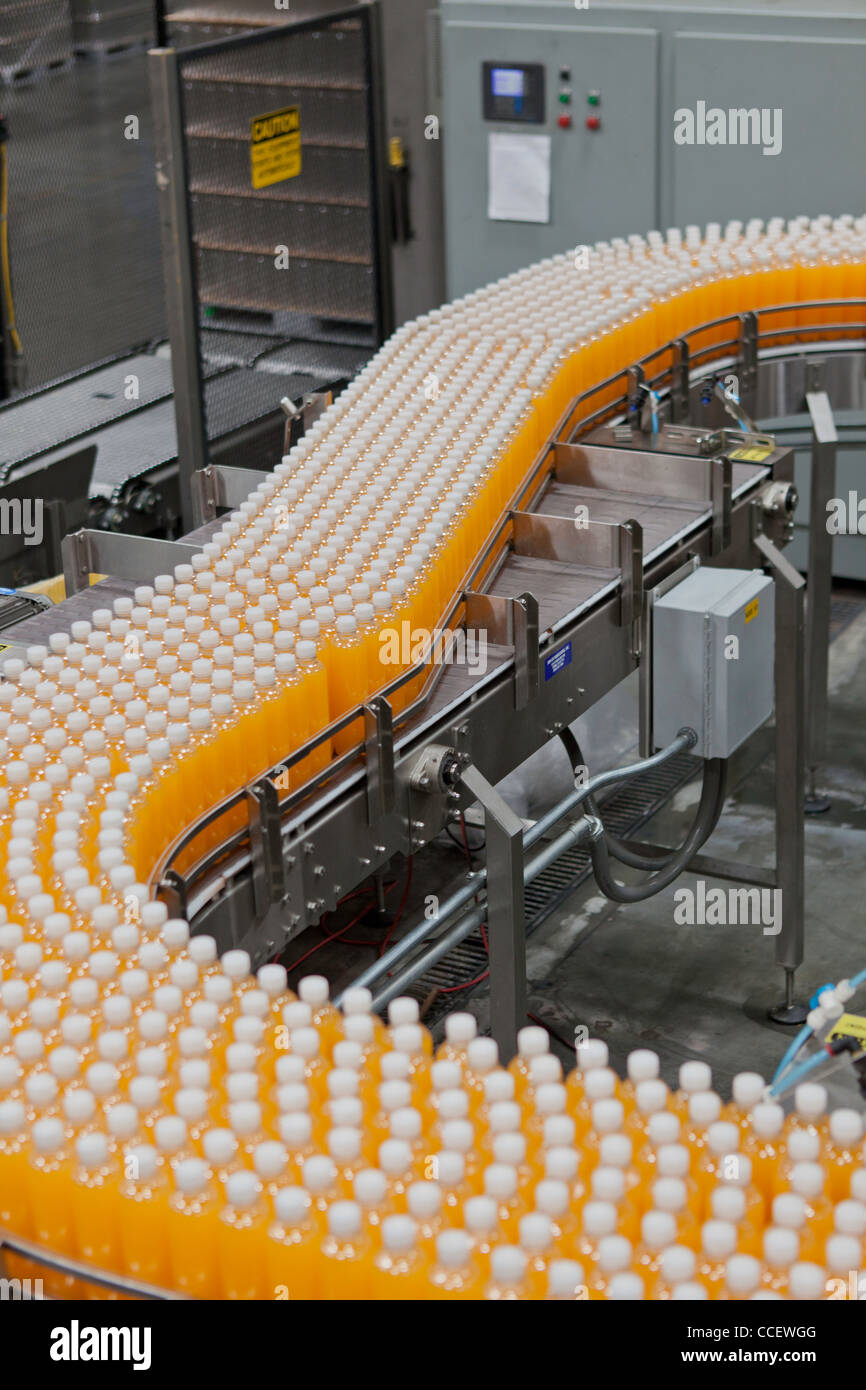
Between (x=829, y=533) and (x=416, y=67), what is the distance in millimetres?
3615

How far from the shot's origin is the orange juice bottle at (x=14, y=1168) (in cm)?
227

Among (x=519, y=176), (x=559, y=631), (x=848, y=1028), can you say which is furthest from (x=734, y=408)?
(x=848, y=1028)

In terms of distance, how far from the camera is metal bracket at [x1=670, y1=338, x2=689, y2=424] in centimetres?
527

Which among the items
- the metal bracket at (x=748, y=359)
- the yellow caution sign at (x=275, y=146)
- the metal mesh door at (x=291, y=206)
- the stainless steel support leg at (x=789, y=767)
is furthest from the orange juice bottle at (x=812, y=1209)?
the metal mesh door at (x=291, y=206)

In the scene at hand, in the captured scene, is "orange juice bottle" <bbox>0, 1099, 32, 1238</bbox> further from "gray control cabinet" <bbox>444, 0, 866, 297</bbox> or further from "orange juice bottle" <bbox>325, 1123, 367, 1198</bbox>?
"gray control cabinet" <bbox>444, 0, 866, 297</bbox>

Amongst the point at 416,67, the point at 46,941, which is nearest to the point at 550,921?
the point at 46,941

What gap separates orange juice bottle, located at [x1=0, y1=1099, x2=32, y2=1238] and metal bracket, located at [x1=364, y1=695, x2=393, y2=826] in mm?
1258

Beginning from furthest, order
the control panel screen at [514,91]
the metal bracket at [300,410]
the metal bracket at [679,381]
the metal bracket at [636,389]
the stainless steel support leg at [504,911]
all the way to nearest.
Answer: the control panel screen at [514,91]
the metal bracket at [679,381]
the metal bracket at [300,410]
the metal bracket at [636,389]
the stainless steel support leg at [504,911]

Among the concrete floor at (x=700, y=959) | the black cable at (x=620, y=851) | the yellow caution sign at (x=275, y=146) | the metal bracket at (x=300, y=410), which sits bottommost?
the concrete floor at (x=700, y=959)

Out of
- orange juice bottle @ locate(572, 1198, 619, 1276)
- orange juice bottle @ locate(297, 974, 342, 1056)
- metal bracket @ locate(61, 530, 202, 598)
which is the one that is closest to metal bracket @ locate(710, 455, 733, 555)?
metal bracket @ locate(61, 530, 202, 598)

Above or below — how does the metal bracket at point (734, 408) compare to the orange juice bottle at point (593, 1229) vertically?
above

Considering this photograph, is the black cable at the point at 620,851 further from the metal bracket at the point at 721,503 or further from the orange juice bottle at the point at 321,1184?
the orange juice bottle at the point at 321,1184

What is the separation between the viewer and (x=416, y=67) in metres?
8.10

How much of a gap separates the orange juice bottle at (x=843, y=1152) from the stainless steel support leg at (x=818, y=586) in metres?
3.60
